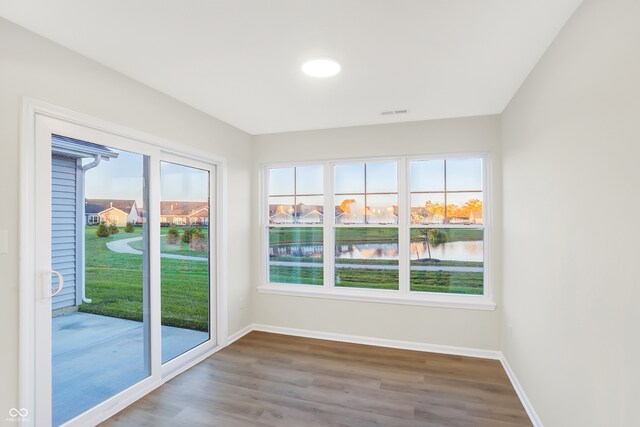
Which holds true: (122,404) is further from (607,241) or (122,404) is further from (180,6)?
(607,241)

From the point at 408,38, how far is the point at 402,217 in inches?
88.0

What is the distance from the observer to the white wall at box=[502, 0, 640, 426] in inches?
52.4

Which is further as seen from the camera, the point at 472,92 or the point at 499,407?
the point at 472,92

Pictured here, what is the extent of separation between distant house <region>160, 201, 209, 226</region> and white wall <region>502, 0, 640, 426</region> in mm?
3169

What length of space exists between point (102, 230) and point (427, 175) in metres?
3.33

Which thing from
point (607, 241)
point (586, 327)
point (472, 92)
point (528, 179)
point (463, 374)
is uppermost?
point (472, 92)

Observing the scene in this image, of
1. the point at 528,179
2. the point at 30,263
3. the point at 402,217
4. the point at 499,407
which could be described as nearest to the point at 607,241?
the point at 528,179

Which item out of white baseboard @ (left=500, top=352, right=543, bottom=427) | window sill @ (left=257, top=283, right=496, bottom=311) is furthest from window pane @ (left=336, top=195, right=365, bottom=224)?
white baseboard @ (left=500, top=352, right=543, bottom=427)

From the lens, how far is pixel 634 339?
129 centimetres

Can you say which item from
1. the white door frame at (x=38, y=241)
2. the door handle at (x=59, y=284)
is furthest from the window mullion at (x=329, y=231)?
the door handle at (x=59, y=284)

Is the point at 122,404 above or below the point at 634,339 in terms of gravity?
below

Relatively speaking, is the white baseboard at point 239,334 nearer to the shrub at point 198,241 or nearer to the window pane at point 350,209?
the shrub at point 198,241

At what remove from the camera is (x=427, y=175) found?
3.82 meters

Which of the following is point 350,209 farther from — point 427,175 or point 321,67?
point 321,67
